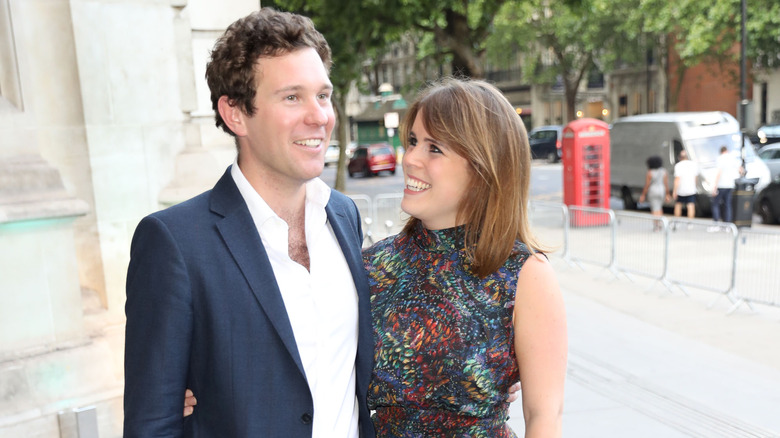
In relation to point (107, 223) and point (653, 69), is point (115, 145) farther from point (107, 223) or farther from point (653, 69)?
point (653, 69)

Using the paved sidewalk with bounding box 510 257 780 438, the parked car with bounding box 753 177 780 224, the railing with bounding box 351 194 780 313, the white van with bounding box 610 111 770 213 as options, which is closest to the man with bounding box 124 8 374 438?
the paved sidewalk with bounding box 510 257 780 438

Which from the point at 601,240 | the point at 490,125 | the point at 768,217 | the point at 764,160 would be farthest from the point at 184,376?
the point at 764,160

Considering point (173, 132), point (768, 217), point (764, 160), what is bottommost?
point (768, 217)

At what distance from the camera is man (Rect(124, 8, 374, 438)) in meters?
1.78

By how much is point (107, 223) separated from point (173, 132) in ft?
2.38

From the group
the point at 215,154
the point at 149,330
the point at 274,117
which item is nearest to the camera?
the point at 149,330

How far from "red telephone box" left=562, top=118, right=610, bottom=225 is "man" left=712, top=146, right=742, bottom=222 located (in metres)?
2.21

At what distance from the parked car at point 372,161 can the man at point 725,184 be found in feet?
69.4

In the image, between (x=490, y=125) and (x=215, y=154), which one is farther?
(x=215, y=154)

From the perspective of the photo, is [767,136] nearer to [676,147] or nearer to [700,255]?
[676,147]

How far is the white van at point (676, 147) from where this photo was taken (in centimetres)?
1603

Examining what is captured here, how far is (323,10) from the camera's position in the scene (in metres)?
16.8

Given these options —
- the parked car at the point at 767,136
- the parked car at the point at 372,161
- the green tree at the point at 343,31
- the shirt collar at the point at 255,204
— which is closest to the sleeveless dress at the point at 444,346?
the shirt collar at the point at 255,204

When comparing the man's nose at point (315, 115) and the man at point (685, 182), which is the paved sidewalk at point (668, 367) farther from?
the man at point (685, 182)
